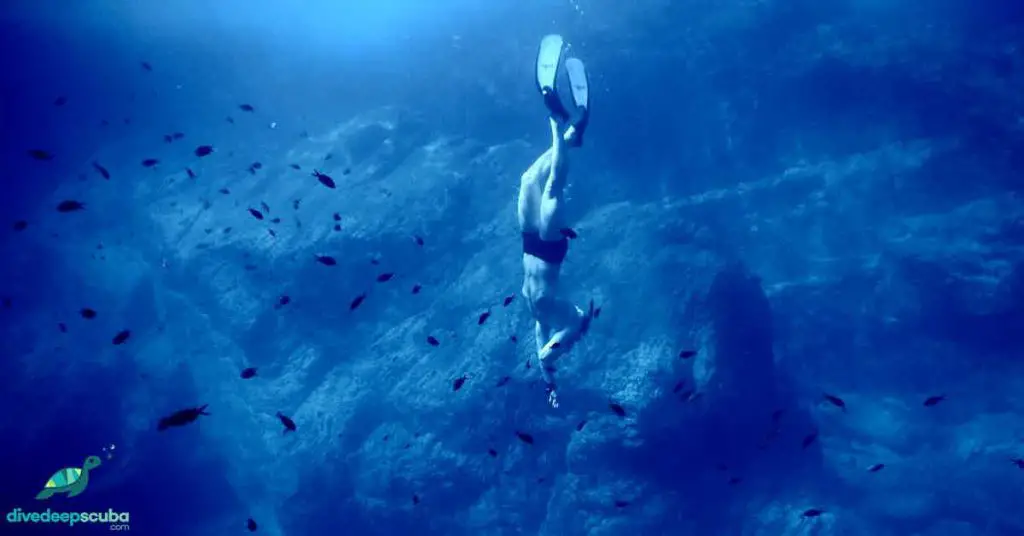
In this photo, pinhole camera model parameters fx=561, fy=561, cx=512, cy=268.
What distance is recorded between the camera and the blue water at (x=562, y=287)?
593 inches

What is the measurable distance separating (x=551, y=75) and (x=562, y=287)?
396 inches

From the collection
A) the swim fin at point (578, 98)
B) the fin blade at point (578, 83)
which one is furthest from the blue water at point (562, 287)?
the fin blade at point (578, 83)

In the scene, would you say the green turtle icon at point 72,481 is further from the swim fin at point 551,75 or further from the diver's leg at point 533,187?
the swim fin at point 551,75

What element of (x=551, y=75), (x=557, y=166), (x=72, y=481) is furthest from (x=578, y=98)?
(x=72, y=481)

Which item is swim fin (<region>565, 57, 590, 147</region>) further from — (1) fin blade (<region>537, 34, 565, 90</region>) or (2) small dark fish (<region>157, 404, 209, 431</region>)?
(2) small dark fish (<region>157, 404, 209, 431</region>)

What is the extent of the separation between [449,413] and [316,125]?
11.7 m

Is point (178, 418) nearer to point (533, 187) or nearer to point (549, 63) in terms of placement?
point (533, 187)

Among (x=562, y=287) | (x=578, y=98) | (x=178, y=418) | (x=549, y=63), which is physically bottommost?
(x=562, y=287)

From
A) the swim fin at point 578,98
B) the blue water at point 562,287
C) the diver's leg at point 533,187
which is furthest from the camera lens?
the blue water at point 562,287

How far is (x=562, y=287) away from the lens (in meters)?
16.8

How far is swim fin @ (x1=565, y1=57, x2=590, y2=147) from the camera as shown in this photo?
759 centimetres

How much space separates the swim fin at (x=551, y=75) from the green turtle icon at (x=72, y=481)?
20256mm

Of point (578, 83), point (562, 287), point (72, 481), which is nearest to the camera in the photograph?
point (578, 83)

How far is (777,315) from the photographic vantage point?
54.6 feet
